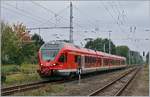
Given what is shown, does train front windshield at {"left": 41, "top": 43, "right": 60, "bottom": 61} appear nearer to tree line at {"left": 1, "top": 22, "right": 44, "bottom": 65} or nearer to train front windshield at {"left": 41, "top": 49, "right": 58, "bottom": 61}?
train front windshield at {"left": 41, "top": 49, "right": 58, "bottom": 61}

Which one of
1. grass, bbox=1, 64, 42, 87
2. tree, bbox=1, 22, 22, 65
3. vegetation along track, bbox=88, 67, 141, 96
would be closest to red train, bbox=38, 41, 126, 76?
grass, bbox=1, 64, 42, 87

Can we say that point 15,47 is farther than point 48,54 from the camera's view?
Yes

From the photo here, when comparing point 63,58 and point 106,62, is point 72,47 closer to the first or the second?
point 63,58

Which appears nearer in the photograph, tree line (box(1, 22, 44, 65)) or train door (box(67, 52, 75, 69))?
train door (box(67, 52, 75, 69))

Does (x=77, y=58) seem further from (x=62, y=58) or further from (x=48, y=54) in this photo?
(x=48, y=54)

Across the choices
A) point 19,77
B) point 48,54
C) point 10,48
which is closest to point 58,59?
point 48,54

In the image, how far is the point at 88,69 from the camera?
3528 centimetres

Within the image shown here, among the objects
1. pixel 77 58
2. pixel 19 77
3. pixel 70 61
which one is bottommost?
pixel 19 77

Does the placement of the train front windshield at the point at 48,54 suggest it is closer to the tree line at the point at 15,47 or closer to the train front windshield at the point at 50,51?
the train front windshield at the point at 50,51

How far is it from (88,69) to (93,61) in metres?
3.53

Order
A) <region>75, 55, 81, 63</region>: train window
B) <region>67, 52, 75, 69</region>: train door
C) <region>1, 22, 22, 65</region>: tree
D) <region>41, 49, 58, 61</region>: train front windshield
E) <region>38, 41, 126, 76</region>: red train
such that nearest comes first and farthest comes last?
<region>38, 41, 126, 76</region>: red train
<region>41, 49, 58, 61</region>: train front windshield
<region>67, 52, 75, 69</region>: train door
<region>75, 55, 81, 63</region>: train window
<region>1, 22, 22, 65</region>: tree

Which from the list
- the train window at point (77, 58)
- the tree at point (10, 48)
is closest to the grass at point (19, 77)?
the train window at point (77, 58)

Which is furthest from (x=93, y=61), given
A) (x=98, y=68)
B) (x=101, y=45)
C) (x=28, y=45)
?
(x=101, y=45)

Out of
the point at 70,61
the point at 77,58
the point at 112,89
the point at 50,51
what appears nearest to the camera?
the point at 112,89
